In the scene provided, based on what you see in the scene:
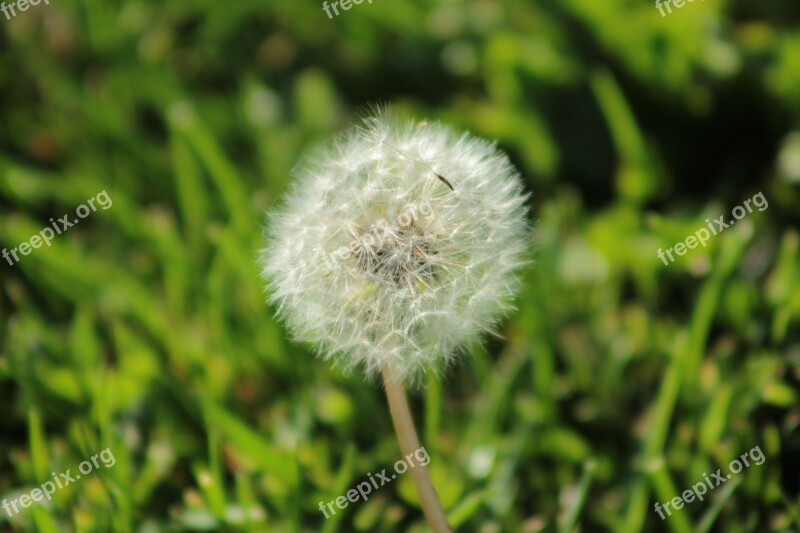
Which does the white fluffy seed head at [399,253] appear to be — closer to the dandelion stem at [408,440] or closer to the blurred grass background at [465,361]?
the dandelion stem at [408,440]

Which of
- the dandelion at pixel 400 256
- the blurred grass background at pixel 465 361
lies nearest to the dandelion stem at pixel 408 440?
the dandelion at pixel 400 256

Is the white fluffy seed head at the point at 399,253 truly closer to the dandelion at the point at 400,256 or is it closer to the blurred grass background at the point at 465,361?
the dandelion at the point at 400,256

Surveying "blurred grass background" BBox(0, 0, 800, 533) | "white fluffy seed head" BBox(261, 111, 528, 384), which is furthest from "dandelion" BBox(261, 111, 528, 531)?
"blurred grass background" BBox(0, 0, 800, 533)

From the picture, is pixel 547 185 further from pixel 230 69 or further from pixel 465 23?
pixel 230 69

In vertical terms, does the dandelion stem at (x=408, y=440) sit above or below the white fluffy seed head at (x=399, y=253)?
below

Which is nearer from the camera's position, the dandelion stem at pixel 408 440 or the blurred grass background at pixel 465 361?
the dandelion stem at pixel 408 440

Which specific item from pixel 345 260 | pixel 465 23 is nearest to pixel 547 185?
pixel 465 23

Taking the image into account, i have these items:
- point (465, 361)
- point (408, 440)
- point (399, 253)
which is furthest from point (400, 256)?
point (465, 361)
